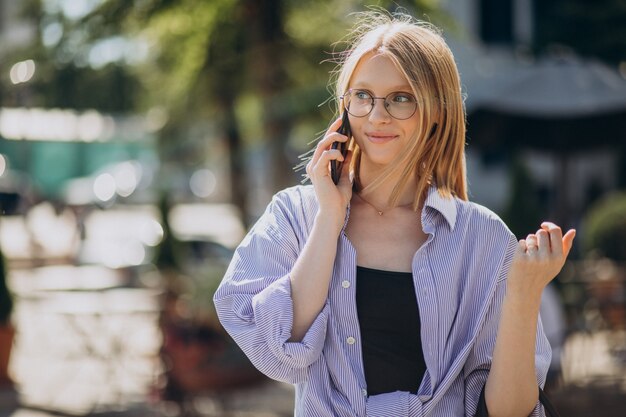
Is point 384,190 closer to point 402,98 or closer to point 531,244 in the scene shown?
point 402,98

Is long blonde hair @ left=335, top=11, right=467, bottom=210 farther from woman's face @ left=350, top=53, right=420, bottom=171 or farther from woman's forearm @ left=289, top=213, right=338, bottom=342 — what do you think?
woman's forearm @ left=289, top=213, right=338, bottom=342

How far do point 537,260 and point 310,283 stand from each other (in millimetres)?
465

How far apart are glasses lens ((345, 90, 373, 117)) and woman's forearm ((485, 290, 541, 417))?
50 centimetres

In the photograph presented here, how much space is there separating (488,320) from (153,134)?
62.3ft

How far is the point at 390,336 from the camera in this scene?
6.82 ft

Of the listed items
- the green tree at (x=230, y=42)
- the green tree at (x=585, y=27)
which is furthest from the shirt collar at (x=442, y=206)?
the green tree at (x=585, y=27)

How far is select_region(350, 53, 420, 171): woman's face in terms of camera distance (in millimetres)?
2119

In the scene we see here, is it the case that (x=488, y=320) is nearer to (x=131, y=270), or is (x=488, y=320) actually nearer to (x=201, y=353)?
(x=201, y=353)

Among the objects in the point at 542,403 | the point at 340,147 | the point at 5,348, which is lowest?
the point at 5,348

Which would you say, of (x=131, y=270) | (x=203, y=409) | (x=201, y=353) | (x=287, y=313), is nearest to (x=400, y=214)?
(x=287, y=313)

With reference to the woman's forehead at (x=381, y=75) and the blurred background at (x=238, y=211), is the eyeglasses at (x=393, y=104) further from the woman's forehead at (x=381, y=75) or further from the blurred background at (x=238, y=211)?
the blurred background at (x=238, y=211)

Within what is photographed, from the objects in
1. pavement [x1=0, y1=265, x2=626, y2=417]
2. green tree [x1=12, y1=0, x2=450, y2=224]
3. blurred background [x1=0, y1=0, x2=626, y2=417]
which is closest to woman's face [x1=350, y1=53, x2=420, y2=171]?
blurred background [x1=0, y1=0, x2=626, y2=417]

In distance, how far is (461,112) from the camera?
2201 mm

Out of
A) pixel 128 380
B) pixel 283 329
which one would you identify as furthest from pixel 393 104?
pixel 128 380
